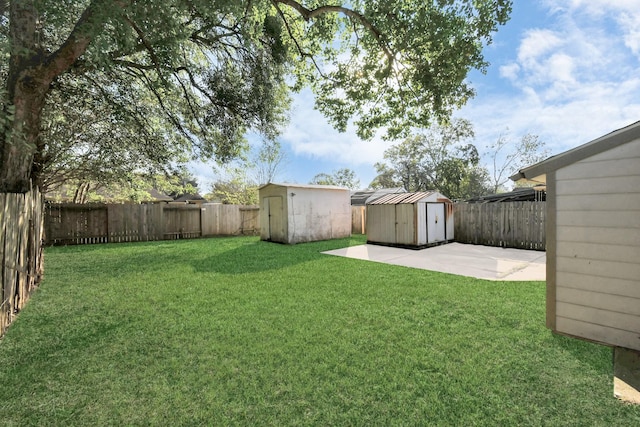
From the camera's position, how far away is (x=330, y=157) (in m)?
35.4

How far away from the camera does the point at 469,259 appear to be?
6.89 meters

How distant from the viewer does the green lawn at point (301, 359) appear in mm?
1777

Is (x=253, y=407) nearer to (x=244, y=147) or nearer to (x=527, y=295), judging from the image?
(x=527, y=295)

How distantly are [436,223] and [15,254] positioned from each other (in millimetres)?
9988

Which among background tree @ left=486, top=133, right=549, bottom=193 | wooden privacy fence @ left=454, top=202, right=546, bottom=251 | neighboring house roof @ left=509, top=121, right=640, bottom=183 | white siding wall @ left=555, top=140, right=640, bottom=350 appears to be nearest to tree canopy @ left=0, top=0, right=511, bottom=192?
neighboring house roof @ left=509, top=121, right=640, bottom=183

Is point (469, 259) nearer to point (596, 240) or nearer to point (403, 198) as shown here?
point (403, 198)

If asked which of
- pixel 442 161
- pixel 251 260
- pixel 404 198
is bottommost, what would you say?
pixel 251 260

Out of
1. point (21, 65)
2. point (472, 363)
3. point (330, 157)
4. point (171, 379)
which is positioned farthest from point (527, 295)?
point (330, 157)

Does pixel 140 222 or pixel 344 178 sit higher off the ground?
pixel 344 178

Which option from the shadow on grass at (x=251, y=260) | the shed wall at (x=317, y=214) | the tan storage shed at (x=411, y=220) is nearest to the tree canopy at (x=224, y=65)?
the tan storage shed at (x=411, y=220)

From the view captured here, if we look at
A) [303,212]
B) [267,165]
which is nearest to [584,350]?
[303,212]

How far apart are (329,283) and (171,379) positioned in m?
2.97

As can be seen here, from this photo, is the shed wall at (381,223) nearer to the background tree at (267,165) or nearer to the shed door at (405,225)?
the shed door at (405,225)

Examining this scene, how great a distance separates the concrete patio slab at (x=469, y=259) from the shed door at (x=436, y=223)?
1.22 feet
